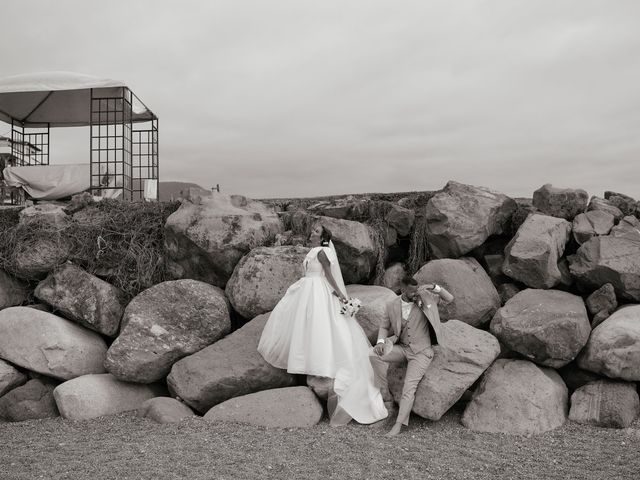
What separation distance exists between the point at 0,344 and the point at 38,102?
24.2ft

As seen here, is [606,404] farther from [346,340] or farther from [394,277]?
[394,277]

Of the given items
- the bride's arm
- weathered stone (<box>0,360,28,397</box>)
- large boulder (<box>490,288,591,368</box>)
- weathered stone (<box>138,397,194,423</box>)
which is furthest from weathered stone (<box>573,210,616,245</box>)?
weathered stone (<box>0,360,28,397</box>)

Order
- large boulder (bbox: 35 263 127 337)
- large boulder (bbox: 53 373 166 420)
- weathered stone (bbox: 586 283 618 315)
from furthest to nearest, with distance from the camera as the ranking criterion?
large boulder (bbox: 35 263 127 337), weathered stone (bbox: 586 283 618 315), large boulder (bbox: 53 373 166 420)

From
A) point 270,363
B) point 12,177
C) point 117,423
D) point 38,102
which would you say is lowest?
point 117,423

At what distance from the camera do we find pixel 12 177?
469 inches

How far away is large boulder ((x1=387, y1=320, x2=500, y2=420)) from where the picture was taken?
659cm

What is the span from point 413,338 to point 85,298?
16.3 ft

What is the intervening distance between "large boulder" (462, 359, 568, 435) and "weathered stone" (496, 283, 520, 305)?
1.32 metres

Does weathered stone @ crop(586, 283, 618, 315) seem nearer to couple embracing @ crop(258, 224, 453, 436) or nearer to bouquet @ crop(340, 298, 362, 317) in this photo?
couple embracing @ crop(258, 224, 453, 436)

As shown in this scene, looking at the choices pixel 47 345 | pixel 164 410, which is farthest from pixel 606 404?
pixel 47 345

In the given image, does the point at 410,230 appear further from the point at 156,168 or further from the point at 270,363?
the point at 156,168

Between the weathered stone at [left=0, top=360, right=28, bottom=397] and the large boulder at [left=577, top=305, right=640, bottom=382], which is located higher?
the large boulder at [left=577, top=305, right=640, bottom=382]

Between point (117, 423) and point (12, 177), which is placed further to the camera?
point (12, 177)

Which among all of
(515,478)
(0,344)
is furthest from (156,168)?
(515,478)
